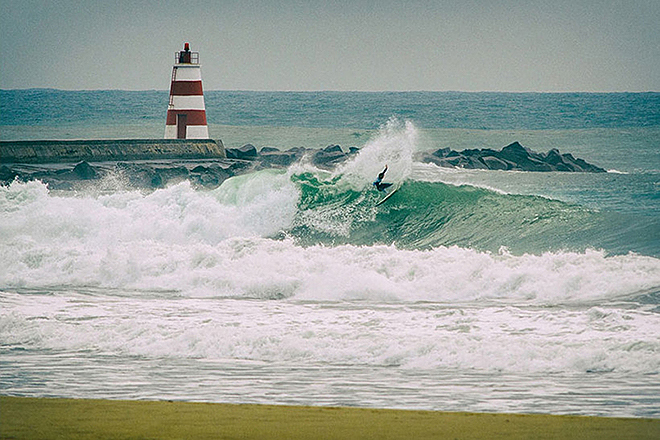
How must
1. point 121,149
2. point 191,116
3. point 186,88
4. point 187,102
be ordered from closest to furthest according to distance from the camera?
point 186,88
point 187,102
point 191,116
point 121,149

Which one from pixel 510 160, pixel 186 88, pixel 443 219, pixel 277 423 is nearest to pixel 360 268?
pixel 443 219

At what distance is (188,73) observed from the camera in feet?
36.2

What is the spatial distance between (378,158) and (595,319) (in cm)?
484

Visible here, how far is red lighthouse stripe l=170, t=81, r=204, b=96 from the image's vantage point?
37.3 ft

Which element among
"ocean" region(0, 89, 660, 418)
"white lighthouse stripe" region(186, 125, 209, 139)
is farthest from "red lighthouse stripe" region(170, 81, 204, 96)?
"white lighthouse stripe" region(186, 125, 209, 139)

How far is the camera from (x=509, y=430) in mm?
2830

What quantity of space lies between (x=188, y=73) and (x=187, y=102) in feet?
3.14

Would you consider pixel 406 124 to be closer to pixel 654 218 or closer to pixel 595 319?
pixel 654 218

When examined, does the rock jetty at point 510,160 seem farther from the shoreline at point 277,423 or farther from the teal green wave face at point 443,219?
the shoreline at point 277,423

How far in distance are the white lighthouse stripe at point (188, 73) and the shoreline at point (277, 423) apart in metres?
8.10

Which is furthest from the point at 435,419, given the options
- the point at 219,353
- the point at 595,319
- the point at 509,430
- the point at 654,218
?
the point at 654,218

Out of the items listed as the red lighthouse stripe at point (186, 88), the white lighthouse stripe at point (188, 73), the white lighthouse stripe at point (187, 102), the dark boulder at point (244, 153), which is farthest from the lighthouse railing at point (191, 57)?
the dark boulder at point (244, 153)

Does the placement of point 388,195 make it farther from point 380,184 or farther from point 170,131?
point 170,131

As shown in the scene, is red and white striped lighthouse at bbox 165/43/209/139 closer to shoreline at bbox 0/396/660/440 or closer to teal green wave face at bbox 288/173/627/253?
teal green wave face at bbox 288/173/627/253
